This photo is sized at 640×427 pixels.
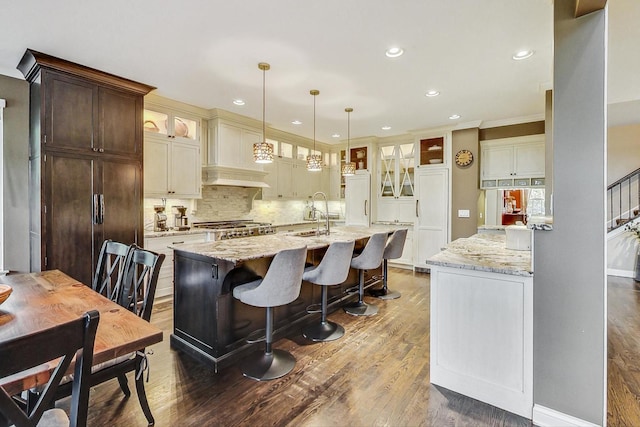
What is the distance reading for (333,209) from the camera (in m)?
7.34

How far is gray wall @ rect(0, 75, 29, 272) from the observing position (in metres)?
3.11

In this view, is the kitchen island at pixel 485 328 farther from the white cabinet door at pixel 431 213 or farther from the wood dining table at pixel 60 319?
the white cabinet door at pixel 431 213

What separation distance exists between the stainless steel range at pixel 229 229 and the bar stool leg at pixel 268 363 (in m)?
2.25

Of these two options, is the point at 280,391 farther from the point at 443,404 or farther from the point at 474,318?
the point at 474,318

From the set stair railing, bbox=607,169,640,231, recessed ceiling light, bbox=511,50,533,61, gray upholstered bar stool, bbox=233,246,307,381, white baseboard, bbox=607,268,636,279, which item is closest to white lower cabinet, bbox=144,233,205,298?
gray upholstered bar stool, bbox=233,246,307,381

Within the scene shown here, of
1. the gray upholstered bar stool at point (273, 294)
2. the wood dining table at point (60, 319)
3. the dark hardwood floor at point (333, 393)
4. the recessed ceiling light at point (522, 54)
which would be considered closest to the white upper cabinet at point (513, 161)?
the recessed ceiling light at point (522, 54)

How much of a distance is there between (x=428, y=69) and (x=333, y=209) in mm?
4533

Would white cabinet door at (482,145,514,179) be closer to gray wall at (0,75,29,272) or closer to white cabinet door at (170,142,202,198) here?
white cabinet door at (170,142,202,198)

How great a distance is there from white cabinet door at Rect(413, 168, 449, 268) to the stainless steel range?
9.01 feet

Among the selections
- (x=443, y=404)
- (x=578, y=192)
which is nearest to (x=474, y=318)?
(x=443, y=404)

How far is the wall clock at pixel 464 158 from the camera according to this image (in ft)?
17.0

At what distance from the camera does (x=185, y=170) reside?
14.1 ft

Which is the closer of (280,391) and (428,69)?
(280,391)

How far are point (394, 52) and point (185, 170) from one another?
10.4 ft
